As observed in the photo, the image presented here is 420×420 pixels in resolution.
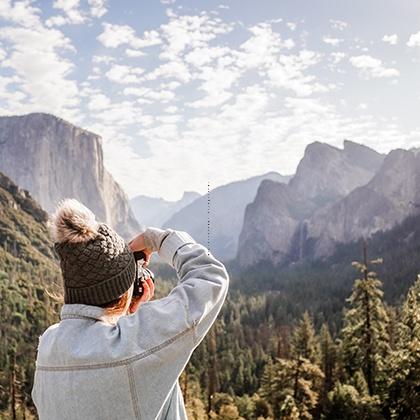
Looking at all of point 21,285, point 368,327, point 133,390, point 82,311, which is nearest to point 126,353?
point 133,390

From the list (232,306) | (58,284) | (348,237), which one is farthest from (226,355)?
(348,237)

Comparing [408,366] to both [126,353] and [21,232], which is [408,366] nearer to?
[126,353]

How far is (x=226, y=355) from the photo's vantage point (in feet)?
188

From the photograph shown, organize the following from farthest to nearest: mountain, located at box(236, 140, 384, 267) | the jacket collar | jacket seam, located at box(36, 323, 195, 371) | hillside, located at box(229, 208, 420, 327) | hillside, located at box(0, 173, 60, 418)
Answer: mountain, located at box(236, 140, 384, 267)
hillside, located at box(229, 208, 420, 327)
hillside, located at box(0, 173, 60, 418)
the jacket collar
jacket seam, located at box(36, 323, 195, 371)

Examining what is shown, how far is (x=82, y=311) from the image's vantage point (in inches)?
69.8

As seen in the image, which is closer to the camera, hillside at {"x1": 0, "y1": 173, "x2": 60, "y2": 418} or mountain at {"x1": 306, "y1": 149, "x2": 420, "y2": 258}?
hillside at {"x1": 0, "y1": 173, "x2": 60, "y2": 418}

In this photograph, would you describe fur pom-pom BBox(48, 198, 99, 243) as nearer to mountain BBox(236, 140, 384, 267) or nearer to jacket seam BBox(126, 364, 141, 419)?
jacket seam BBox(126, 364, 141, 419)

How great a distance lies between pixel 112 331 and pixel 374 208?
155m

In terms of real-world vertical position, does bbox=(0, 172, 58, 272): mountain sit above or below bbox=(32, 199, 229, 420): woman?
below

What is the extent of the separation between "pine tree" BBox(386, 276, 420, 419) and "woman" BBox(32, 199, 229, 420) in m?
13.1

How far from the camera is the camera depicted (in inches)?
80.5

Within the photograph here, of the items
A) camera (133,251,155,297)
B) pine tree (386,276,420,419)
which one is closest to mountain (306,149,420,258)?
pine tree (386,276,420,419)

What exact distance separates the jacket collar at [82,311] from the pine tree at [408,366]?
13.3m

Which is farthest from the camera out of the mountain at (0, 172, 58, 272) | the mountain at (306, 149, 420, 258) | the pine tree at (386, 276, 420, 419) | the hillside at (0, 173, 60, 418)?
the mountain at (306, 149, 420, 258)
